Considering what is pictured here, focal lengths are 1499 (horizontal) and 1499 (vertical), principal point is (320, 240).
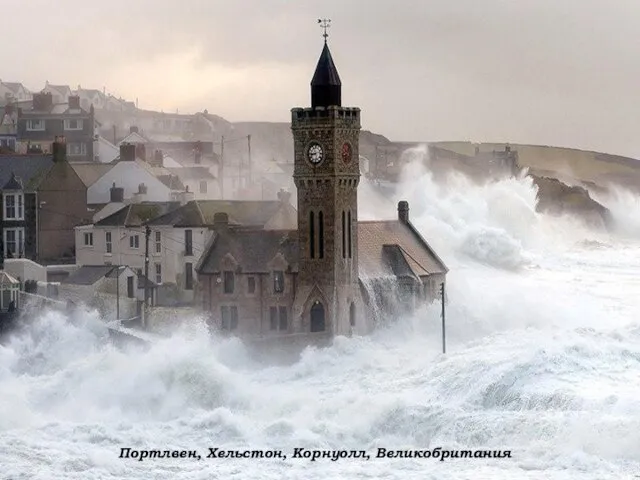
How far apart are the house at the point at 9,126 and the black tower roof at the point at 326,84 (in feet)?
119

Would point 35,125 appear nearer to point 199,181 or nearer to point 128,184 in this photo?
point 199,181

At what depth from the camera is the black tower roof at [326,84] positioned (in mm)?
50469

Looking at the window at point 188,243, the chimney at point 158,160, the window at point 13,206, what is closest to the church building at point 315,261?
the window at point 188,243

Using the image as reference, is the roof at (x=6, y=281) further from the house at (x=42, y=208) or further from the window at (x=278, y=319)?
the window at (x=278, y=319)

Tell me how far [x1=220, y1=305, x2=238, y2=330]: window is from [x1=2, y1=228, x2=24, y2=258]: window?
1287 cm

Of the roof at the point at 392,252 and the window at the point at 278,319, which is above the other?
the roof at the point at 392,252

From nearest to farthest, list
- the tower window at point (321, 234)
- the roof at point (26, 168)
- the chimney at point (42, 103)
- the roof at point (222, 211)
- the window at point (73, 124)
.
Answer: the tower window at point (321, 234) < the roof at point (222, 211) < the roof at point (26, 168) < the window at point (73, 124) < the chimney at point (42, 103)

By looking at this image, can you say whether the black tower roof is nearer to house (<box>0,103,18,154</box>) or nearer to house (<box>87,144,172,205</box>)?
house (<box>87,144,172,205</box>)

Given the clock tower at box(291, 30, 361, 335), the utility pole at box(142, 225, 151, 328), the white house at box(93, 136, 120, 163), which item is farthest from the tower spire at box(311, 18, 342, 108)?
the white house at box(93, 136, 120, 163)

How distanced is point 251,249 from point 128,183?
50.3 feet

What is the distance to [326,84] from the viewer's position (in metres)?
50.6

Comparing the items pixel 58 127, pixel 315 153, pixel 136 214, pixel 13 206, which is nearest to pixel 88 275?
pixel 136 214

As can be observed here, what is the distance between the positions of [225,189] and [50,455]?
151ft

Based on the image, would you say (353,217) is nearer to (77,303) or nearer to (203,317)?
(203,317)
